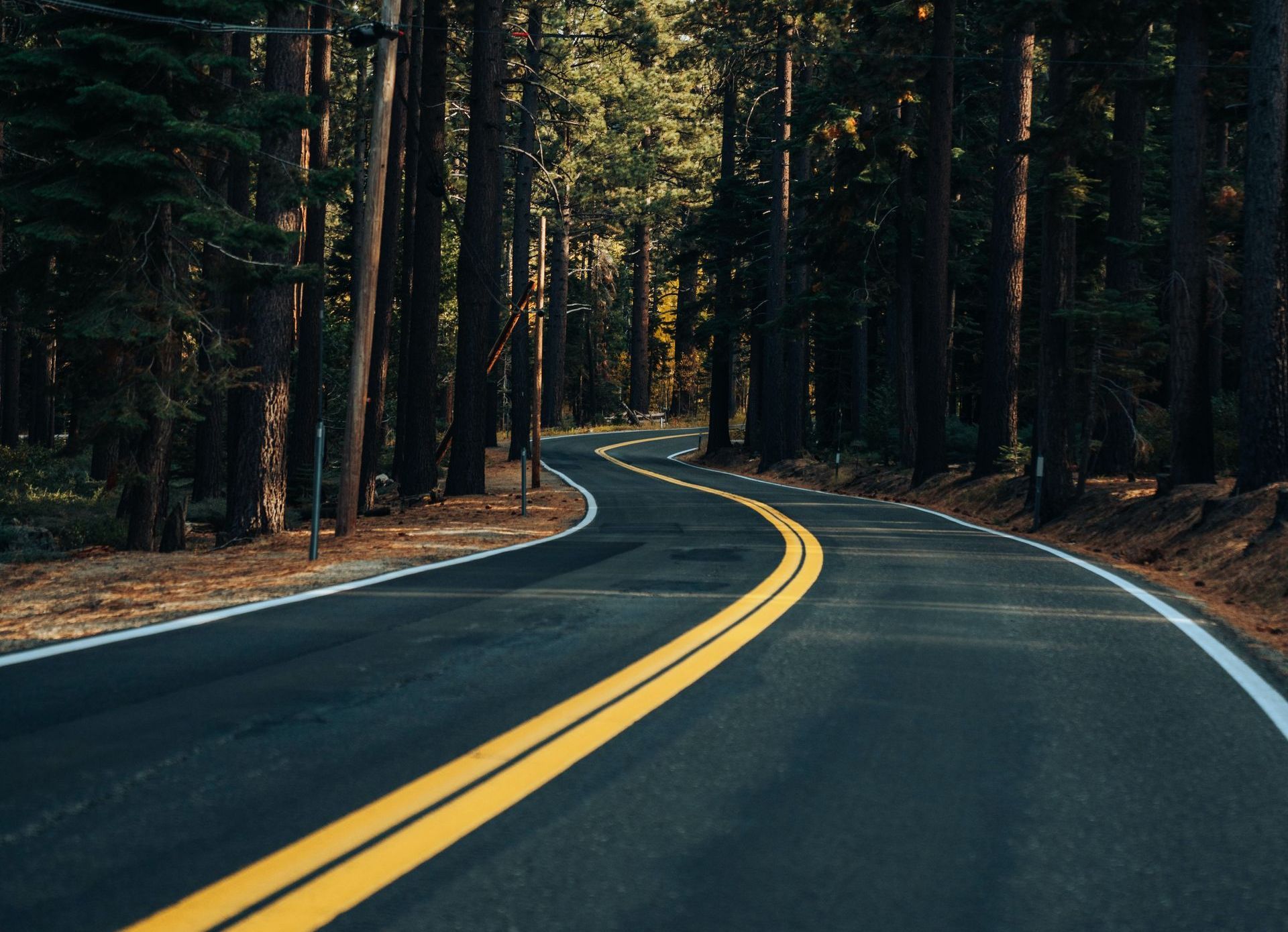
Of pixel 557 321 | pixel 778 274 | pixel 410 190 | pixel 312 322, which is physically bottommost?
pixel 312 322

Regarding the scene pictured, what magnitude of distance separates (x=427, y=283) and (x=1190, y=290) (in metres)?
14.7

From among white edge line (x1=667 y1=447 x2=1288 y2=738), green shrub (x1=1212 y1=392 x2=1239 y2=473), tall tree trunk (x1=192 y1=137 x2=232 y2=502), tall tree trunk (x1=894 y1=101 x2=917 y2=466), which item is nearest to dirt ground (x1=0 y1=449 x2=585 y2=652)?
tall tree trunk (x1=192 y1=137 x2=232 y2=502)

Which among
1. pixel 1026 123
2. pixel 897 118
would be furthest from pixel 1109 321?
pixel 897 118

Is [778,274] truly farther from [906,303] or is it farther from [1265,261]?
[1265,261]

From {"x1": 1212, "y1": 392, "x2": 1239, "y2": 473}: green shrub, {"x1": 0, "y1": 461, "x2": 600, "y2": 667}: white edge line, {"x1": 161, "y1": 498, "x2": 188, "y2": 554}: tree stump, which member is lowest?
{"x1": 161, "y1": 498, "x2": 188, "y2": 554}: tree stump

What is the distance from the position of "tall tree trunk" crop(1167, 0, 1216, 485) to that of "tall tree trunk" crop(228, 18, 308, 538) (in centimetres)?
1345

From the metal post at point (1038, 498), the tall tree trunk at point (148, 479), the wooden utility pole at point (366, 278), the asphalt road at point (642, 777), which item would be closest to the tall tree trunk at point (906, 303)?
the metal post at point (1038, 498)

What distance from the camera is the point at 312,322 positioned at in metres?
27.5

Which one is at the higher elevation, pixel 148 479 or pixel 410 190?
pixel 410 190

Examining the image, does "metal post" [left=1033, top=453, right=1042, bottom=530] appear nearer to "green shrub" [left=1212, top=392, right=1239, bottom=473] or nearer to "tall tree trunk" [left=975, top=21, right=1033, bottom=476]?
"green shrub" [left=1212, top=392, right=1239, bottom=473]

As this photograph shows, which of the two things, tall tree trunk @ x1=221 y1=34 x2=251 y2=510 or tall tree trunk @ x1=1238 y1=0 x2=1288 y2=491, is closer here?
tall tree trunk @ x1=1238 y1=0 x2=1288 y2=491

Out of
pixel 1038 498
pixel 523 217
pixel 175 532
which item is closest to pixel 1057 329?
pixel 1038 498

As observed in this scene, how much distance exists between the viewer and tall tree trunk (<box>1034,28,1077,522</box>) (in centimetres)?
1997

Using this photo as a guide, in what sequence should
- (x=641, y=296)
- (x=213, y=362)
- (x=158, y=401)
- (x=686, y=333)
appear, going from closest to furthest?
(x=158, y=401) → (x=213, y=362) → (x=686, y=333) → (x=641, y=296)
